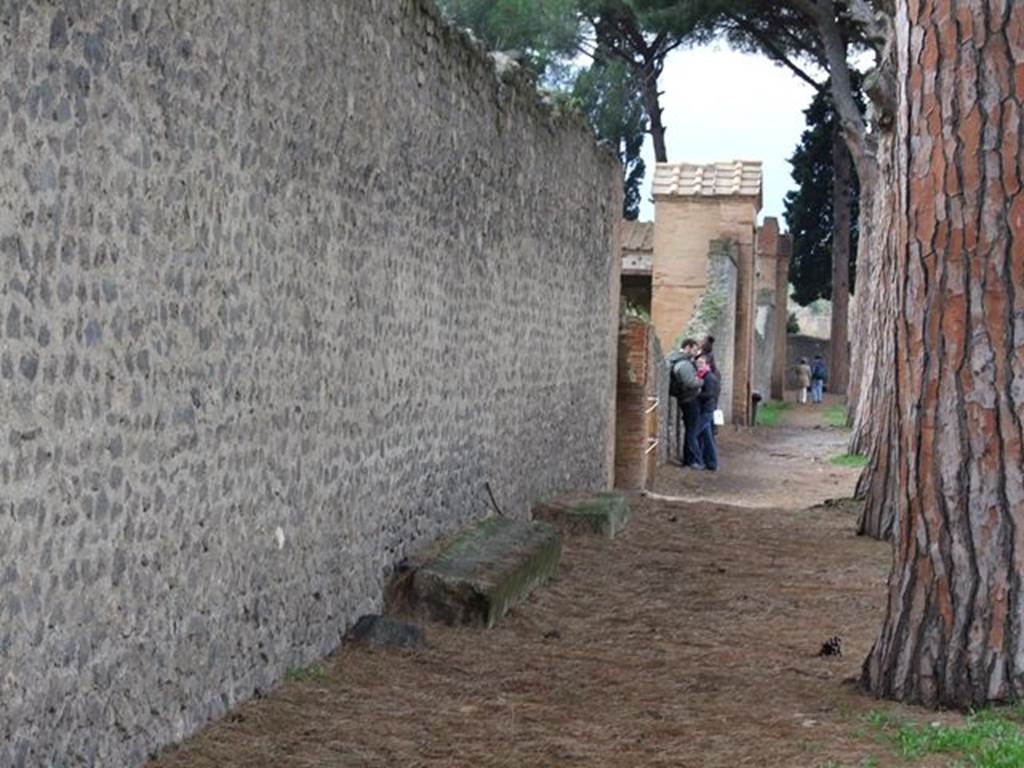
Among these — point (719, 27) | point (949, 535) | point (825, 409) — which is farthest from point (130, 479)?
point (825, 409)

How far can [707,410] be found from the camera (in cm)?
2028

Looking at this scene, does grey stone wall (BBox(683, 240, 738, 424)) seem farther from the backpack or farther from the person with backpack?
the backpack

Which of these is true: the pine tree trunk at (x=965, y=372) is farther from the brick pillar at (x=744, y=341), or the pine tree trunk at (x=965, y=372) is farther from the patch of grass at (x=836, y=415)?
the patch of grass at (x=836, y=415)

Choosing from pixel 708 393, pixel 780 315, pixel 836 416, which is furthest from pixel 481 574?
pixel 780 315

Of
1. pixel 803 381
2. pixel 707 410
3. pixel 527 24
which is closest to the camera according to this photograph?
pixel 707 410

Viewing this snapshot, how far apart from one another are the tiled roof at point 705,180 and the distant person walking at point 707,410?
7281 mm

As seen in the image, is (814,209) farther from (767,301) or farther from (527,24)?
(527,24)

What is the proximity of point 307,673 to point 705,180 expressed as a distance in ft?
70.9

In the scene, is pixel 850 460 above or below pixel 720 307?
below

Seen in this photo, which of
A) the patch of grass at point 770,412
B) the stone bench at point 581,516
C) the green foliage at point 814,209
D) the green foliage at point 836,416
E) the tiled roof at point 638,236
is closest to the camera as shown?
the stone bench at point 581,516

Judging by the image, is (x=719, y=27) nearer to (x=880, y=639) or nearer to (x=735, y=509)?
(x=735, y=509)

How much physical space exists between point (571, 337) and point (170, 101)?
25.7 ft

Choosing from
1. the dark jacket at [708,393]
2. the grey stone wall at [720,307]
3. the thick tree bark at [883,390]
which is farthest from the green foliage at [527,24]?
the thick tree bark at [883,390]

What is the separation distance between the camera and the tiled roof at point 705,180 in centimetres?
2719
